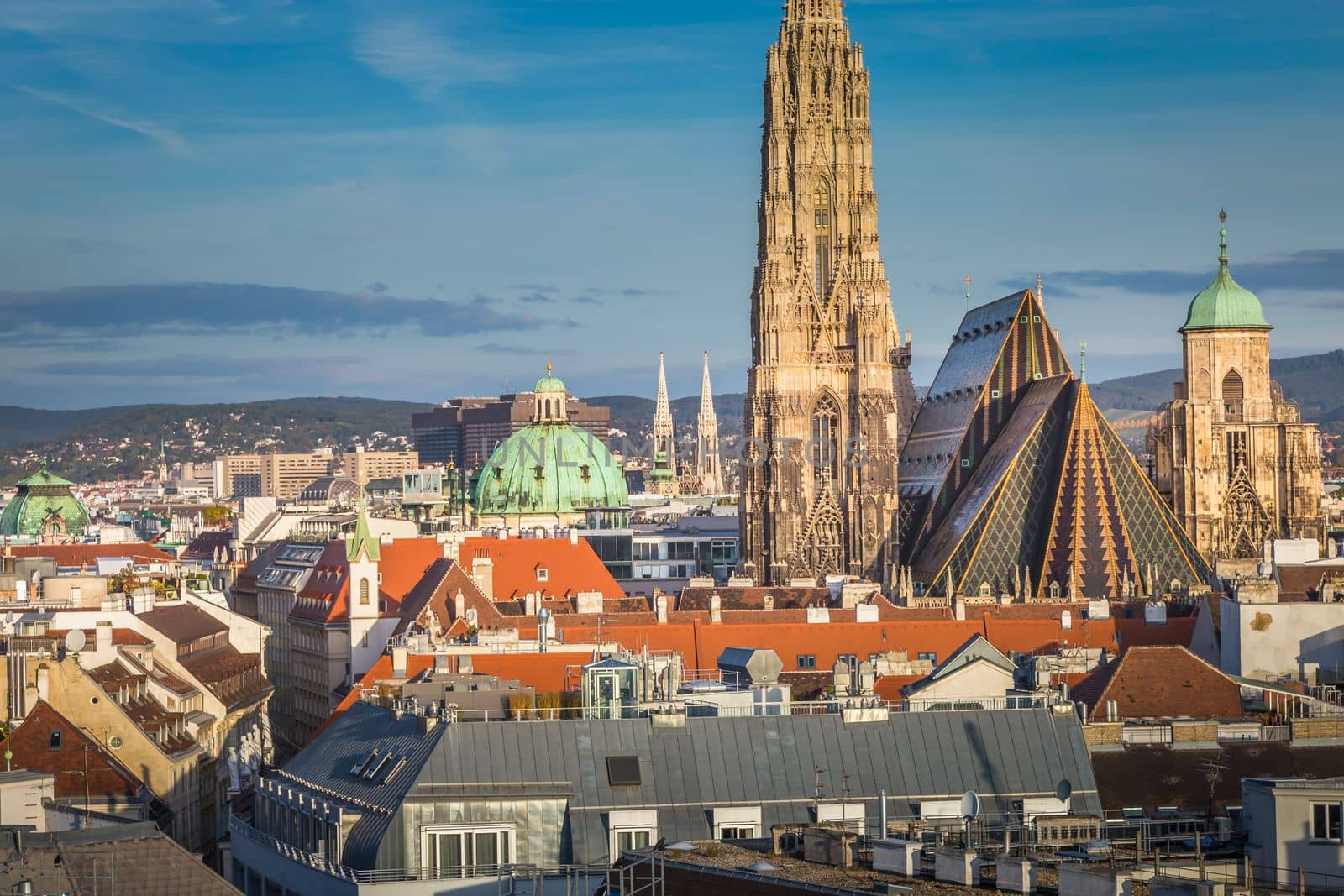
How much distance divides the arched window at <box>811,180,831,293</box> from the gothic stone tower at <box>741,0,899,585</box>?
0.12 metres

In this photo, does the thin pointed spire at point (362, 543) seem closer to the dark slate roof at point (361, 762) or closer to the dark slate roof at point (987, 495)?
the dark slate roof at point (987, 495)

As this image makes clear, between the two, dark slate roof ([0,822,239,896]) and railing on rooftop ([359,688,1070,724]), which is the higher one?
railing on rooftop ([359,688,1070,724])

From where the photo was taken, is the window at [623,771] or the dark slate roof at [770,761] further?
the window at [623,771]

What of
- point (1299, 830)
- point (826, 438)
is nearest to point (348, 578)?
point (826, 438)

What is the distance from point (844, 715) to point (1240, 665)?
92.9 feet

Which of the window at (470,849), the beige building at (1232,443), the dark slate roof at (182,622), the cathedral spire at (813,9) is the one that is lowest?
the window at (470,849)

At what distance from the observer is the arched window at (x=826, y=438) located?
150000mm

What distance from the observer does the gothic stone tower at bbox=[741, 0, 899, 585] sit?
149m

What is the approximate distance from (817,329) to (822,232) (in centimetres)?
552

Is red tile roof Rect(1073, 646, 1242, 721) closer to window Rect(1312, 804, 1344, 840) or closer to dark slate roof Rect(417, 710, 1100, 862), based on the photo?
dark slate roof Rect(417, 710, 1100, 862)

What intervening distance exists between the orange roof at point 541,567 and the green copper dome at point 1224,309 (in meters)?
37.6

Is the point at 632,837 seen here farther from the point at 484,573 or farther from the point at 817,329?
the point at 817,329

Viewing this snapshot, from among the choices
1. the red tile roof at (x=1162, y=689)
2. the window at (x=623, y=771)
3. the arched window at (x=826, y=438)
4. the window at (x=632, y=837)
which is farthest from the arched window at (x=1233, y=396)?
the window at (x=632, y=837)

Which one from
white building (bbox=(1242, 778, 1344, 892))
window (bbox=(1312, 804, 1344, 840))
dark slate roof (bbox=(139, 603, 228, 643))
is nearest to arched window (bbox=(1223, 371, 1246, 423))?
dark slate roof (bbox=(139, 603, 228, 643))
